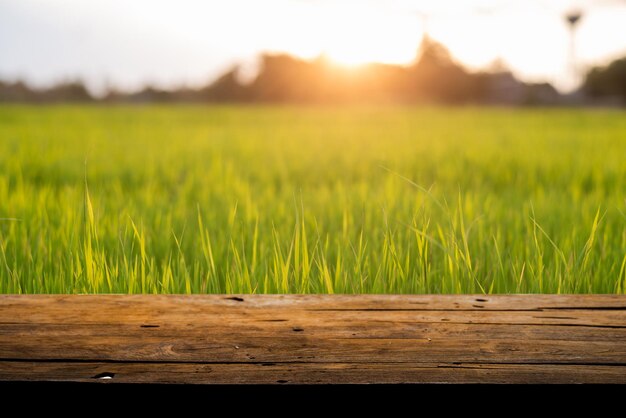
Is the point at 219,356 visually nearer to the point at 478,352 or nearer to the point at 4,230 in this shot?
the point at 478,352

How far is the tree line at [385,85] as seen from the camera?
103ft

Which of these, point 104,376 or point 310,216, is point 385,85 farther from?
point 104,376

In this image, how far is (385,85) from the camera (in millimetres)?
33344

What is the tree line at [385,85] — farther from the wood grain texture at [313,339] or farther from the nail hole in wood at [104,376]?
the nail hole in wood at [104,376]

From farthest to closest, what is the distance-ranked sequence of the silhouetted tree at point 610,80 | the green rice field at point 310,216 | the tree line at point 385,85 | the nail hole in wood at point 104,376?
the silhouetted tree at point 610,80 → the tree line at point 385,85 → the green rice field at point 310,216 → the nail hole in wood at point 104,376

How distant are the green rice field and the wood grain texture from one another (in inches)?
17.6

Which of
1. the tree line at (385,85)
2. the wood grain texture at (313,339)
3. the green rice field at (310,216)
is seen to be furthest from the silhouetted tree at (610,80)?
the wood grain texture at (313,339)

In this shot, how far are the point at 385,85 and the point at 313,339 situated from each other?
32.9 m

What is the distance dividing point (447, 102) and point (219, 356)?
33.3m

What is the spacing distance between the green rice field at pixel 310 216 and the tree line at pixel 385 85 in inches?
Answer: 936

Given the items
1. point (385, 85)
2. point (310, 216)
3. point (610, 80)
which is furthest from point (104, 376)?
point (610, 80)

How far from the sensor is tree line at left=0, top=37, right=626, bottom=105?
31.5 meters
